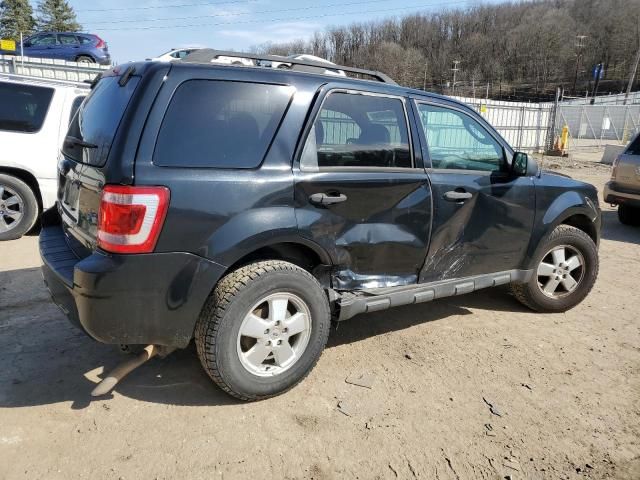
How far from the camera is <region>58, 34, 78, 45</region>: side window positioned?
21.5 meters

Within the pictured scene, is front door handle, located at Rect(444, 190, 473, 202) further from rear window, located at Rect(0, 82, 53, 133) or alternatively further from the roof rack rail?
rear window, located at Rect(0, 82, 53, 133)

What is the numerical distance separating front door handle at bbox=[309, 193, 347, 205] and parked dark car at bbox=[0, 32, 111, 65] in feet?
74.3

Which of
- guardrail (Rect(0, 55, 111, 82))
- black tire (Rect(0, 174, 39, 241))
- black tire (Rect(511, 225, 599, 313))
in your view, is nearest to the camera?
black tire (Rect(511, 225, 599, 313))

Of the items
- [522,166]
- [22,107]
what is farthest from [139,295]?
[22,107]

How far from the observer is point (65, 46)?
2147 cm

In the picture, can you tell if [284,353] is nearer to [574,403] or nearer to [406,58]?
[574,403]

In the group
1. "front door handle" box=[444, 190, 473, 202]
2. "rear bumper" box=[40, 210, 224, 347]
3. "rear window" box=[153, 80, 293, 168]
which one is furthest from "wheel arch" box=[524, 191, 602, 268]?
"rear bumper" box=[40, 210, 224, 347]

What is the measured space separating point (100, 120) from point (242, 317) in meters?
1.37

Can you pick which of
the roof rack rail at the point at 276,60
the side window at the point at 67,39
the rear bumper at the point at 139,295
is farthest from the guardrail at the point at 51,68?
the rear bumper at the point at 139,295

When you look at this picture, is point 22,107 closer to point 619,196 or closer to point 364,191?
point 364,191

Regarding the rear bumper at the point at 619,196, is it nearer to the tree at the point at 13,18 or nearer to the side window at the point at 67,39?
the side window at the point at 67,39

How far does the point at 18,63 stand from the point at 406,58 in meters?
75.5

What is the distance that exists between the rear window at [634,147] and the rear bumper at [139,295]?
7.88 meters

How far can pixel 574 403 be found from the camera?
3.05m
